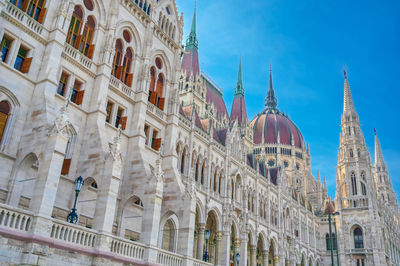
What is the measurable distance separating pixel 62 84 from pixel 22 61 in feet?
8.64

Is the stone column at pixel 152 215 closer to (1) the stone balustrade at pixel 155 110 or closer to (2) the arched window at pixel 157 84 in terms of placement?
(1) the stone balustrade at pixel 155 110

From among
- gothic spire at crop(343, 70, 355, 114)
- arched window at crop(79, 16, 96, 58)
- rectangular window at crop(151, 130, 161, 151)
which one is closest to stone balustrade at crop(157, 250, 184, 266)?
rectangular window at crop(151, 130, 161, 151)

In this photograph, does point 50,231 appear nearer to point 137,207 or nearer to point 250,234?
point 137,207

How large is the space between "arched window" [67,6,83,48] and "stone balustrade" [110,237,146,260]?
11.9 m

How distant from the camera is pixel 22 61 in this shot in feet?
69.0

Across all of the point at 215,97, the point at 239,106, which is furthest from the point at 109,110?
the point at 239,106

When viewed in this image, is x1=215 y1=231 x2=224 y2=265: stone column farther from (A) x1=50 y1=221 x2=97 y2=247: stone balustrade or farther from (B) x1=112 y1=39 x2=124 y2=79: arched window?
(A) x1=50 y1=221 x2=97 y2=247: stone balustrade

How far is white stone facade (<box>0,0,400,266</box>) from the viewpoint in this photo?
18.0 m

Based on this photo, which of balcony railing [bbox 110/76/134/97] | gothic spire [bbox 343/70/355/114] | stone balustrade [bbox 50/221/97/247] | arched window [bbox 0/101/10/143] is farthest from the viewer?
gothic spire [bbox 343/70/355/114]

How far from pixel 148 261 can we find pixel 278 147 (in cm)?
7239

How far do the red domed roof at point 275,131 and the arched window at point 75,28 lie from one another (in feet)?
232

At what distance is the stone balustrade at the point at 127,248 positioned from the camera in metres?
20.2

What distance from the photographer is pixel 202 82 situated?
70.0 meters

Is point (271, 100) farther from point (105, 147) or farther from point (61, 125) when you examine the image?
point (61, 125)
